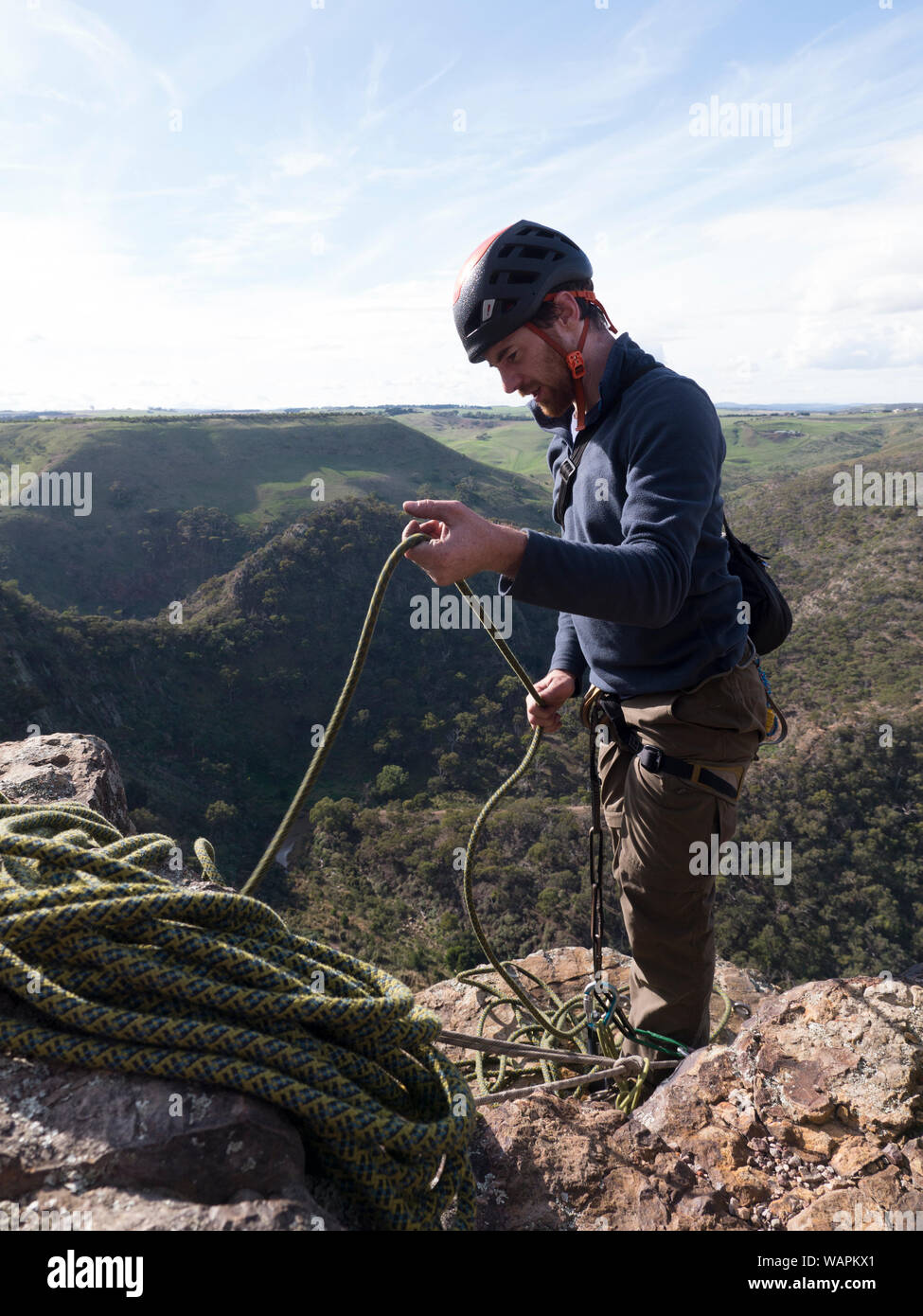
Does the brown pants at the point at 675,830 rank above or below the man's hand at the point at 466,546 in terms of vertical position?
below

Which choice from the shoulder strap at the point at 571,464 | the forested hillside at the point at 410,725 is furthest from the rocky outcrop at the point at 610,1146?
the forested hillside at the point at 410,725

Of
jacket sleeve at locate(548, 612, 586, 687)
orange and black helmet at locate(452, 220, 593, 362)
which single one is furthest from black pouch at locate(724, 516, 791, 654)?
orange and black helmet at locate(452, 220, 593, 362)

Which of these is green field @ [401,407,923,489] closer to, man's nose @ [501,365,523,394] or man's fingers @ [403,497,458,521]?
man's nose @ [501,365,523,394]

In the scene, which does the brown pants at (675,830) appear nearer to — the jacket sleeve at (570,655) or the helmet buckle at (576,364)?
the jacket sleeve at (570,655)

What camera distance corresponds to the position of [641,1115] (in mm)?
2139

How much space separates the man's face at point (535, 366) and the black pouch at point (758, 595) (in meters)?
0.75

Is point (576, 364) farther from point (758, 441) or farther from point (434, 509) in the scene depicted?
point (758, 441)

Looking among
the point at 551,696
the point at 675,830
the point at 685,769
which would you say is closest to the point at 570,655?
the point at 551,696

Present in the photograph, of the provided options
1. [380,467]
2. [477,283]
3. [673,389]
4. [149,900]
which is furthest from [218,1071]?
[380,467]

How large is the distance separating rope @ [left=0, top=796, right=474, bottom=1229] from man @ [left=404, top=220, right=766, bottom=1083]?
39.6 inches

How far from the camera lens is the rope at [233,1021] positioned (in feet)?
4.67

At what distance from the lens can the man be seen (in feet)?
6.51

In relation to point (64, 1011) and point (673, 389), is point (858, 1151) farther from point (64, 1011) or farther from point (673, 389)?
point (673, 389)
